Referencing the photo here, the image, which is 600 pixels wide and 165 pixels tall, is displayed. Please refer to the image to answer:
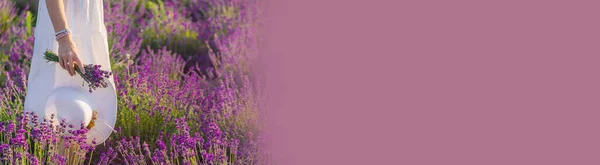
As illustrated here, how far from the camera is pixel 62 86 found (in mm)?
3459

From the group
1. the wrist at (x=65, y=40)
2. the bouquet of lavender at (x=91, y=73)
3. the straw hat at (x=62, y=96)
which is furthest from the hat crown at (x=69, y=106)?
the wrist at (x=65, y=40)

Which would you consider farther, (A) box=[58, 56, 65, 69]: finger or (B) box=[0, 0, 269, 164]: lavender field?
(B) box=[0, 0, 269, 164]: lavender field

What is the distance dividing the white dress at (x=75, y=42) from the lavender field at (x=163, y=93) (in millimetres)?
121

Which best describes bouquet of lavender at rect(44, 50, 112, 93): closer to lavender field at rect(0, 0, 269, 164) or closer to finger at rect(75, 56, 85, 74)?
finger at rect(75, 56, 85, 74)

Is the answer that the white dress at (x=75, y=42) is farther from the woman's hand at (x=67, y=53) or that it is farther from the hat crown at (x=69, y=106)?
the woman's hand at (x=67, y=53)

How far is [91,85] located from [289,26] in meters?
0.92

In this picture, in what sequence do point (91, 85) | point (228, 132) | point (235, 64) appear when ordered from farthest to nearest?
point (235, 64), point (228, 132), point (91, 85)

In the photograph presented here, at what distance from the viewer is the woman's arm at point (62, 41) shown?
324 centimetres

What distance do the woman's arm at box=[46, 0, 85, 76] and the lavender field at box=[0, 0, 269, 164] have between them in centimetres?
26

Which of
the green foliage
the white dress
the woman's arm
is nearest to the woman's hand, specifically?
the woman's arm

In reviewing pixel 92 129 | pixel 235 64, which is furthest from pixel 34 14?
pixel 92 129

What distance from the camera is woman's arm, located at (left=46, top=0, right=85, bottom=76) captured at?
3.24 m

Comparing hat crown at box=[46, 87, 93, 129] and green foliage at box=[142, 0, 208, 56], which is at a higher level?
green foliage at box=[142, 0, 208, 56]

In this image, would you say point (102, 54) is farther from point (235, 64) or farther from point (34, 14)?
point (34, 14)
